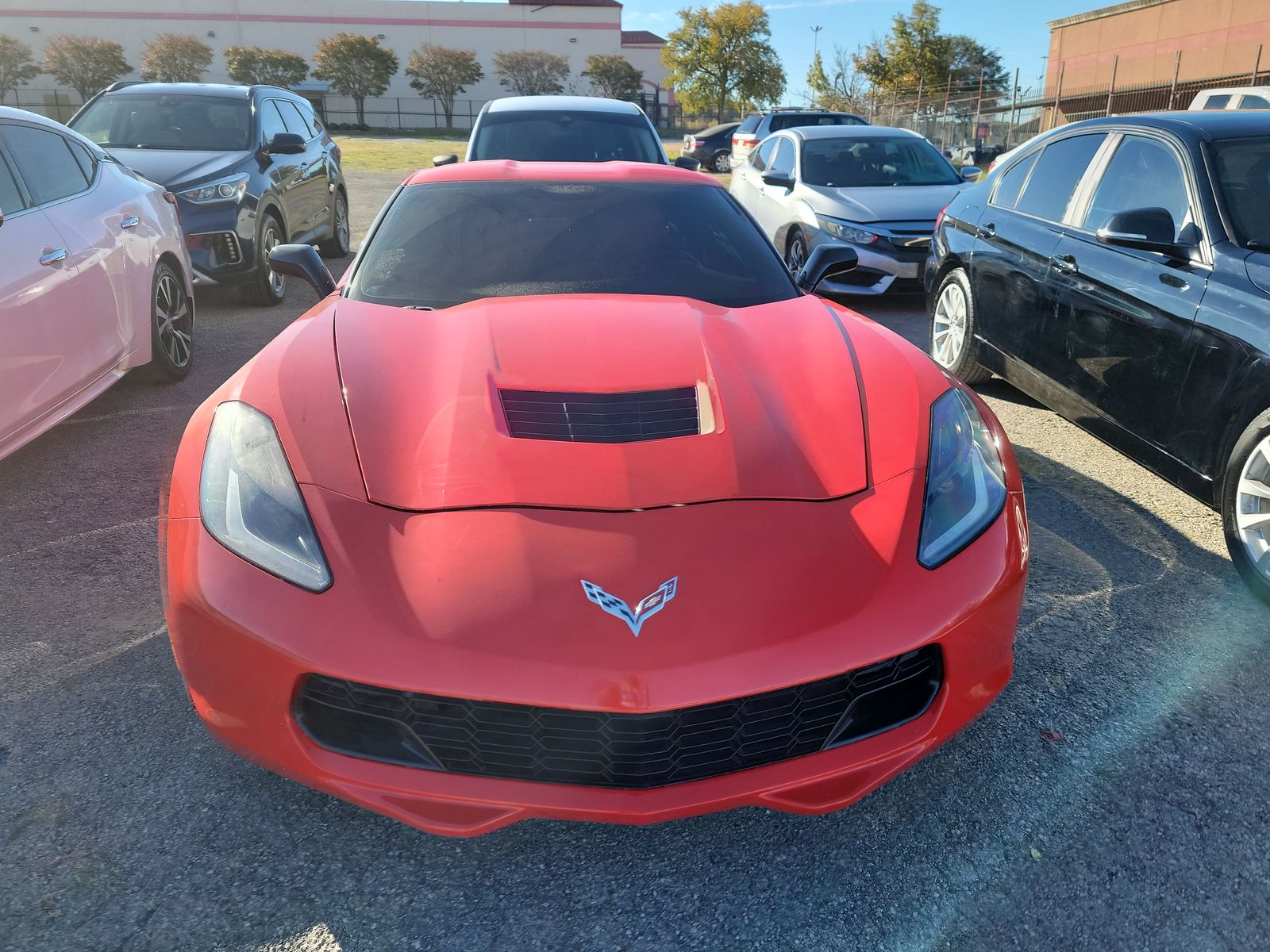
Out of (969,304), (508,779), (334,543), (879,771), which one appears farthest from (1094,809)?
(969,304)

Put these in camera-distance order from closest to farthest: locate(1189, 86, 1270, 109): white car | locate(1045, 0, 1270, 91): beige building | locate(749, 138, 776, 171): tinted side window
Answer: locate(749, 138, 776, 171): tinted side window, locate(1189, 86, 1270, 109): white car, locate(1045, 0, 1270, 91): beige building

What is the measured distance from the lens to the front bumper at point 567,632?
1710 millimetres

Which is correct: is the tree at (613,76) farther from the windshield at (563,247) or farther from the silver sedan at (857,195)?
the windshield at (563,247)

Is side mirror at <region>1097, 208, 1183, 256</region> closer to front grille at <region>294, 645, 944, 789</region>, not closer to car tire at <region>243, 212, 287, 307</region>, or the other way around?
front grille at <region>294, 645, 944, 789</region>

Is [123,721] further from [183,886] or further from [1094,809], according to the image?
[1094,809]

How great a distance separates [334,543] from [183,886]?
2.54 ft

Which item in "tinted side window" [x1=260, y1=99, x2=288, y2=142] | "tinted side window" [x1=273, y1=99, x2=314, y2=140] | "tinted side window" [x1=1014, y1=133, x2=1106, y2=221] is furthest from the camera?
"tinted side window" [x1=273, y1=99, x2=314, y2=140]

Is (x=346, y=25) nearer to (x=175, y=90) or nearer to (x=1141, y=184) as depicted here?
(x=175, y=90)

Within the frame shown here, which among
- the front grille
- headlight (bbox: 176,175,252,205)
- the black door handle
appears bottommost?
the front grille

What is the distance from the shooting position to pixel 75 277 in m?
4.07

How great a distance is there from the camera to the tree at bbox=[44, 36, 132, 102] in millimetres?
49969

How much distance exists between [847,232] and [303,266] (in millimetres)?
5381

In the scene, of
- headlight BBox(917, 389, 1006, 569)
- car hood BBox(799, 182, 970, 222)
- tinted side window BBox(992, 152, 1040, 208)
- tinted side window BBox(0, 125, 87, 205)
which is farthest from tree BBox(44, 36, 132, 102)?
headlight BBox(917, 389, 1006, 569)

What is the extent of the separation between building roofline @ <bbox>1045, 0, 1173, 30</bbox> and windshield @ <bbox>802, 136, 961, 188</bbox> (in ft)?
108
